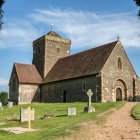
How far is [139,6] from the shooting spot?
12.5m

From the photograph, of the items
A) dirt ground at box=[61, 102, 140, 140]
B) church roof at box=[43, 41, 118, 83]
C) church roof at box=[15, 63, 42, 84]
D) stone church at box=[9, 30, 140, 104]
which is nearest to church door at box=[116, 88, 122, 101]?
stone church at box=[9, 30, 140, 104]

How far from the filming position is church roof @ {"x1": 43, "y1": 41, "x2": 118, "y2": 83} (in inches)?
1766

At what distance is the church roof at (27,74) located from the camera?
55.5 meters

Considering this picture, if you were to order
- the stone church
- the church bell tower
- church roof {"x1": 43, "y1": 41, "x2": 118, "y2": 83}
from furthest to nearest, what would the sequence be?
the church bell tower
church roof {"x1": 43, "y1": 41, "x2": 118, "y2": 83}
the stone church

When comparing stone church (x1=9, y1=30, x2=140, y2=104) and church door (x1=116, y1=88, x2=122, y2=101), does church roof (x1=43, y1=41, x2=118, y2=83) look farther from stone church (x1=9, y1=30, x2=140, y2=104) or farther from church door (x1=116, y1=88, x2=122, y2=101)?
church door (x1=116, y1=88, x2=122, y2=101)

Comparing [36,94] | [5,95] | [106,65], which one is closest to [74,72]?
[106,65]

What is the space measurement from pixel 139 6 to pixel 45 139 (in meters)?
6.24

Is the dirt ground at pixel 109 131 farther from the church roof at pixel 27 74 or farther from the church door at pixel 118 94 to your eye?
the church roof at pixel 27 74

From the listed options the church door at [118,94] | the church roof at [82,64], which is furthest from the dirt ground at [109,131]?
the church door at [118,94]

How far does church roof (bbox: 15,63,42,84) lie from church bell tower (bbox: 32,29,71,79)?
0.94 meters

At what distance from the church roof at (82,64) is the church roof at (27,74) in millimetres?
1767

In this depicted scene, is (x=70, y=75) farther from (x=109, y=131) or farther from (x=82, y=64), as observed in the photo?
(x=109, y=131)

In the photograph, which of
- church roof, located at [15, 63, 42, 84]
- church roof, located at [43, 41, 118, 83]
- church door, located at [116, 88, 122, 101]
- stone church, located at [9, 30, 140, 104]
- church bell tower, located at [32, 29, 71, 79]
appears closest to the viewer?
stone church, located at [9, 30, 140, 104]

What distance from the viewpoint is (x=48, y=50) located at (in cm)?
5953
